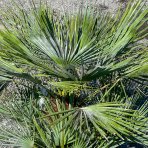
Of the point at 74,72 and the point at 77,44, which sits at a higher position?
the point at 77,44

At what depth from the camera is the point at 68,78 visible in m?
3.16

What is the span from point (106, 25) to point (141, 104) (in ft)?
2.95

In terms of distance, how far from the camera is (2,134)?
378 centimetres

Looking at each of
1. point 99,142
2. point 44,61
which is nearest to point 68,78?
point 44,61

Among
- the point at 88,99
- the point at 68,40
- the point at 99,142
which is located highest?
the point at 68,40

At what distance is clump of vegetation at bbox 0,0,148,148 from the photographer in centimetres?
310

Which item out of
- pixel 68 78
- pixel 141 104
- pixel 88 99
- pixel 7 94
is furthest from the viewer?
pixel 7 94

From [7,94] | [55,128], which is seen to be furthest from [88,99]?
[7,94]

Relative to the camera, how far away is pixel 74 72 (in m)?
3.19

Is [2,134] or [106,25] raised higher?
[106,25]

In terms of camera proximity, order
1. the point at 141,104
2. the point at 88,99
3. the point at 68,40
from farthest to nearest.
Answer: the point at 141,104
the point at 88,99
the point at 68,40

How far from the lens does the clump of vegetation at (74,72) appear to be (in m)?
3.10

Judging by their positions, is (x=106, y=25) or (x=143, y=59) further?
(x=106, y=25)

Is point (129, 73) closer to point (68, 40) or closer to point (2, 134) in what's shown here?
point (68, 40)
